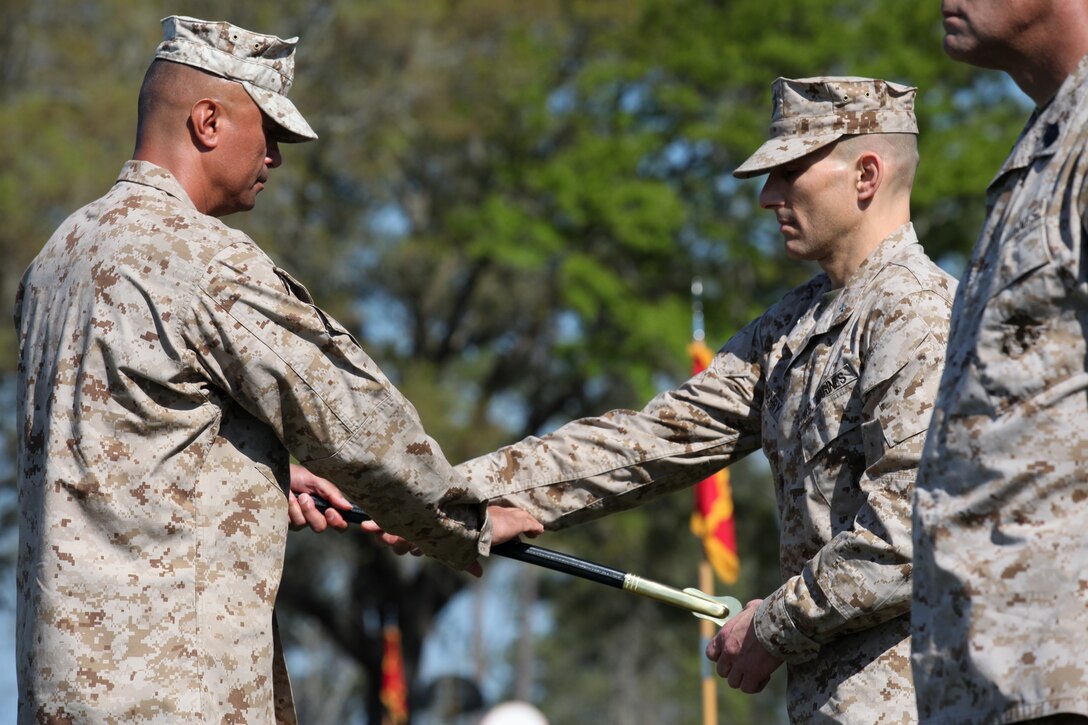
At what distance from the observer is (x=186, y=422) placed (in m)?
3.88

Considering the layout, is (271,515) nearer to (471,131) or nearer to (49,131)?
(49,131)

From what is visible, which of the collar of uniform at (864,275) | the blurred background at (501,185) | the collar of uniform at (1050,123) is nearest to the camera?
the collar of uniform at (1050,123)

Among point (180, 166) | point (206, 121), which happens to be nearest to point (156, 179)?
point (180, 166)

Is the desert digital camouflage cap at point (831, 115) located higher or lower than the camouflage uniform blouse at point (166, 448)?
higher

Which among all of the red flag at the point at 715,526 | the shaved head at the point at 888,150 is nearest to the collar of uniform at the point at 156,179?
the shaved head at the point at 888,150

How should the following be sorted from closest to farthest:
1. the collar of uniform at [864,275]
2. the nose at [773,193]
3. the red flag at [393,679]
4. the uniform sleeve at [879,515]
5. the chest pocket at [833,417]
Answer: the uniform sleeve at [879,515], the chest pocket at [833,417], the collar of uniform at [864,275], the nose at [773,193], the red flag at [393,679]

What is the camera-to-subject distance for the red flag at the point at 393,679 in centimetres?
2631

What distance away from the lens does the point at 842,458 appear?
4.39 m

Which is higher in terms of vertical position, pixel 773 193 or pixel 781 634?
pixel 773 193

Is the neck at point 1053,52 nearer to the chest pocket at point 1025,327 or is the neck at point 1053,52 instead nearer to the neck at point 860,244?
the chest pocket at point 1025,327

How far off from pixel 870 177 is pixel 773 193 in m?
0.29

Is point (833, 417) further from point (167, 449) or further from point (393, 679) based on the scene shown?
point (393, 679)

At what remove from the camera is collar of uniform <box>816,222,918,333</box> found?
4539 mm

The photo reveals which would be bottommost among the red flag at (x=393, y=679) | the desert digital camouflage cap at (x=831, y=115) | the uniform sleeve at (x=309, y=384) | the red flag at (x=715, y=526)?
the uniform sleeve at (x=309, y=384)
